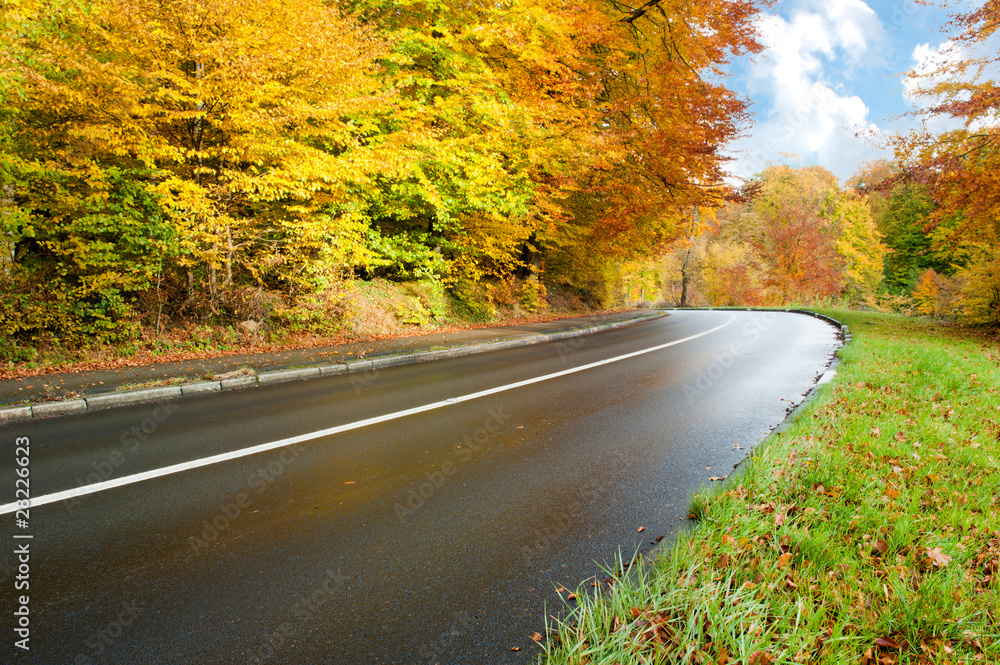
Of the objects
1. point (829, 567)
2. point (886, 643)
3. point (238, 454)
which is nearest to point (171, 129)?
point (238, 454)

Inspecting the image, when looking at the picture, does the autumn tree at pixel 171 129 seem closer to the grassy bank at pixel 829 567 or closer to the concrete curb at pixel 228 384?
the concrete curb at pixel 228 384

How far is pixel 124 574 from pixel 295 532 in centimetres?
88

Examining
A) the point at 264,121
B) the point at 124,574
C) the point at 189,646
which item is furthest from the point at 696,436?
the point at 264,121

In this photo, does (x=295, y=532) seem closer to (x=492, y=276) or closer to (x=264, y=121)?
(x=264, y=121)

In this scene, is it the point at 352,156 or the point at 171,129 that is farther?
the point at 352,156

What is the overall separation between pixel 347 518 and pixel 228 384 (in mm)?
4925

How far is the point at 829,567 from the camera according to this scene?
2.48 m

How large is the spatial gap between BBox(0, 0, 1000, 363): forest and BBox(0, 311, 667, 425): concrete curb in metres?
2.82

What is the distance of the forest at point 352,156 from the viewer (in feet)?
25.3

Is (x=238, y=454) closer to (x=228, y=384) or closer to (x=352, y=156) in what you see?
(x=228, y=384)

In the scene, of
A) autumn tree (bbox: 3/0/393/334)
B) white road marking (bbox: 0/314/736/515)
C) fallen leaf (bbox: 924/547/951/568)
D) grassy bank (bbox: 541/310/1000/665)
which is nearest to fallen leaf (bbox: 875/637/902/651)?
grassy bank (bbox: 541/310/1000/665)

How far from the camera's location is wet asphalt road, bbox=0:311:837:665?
2.15 m

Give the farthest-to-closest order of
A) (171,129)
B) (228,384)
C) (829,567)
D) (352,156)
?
(352,156) → (171,129) → (228,384) → (829,567)

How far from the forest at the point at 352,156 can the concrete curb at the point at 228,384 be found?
9.27 feet
